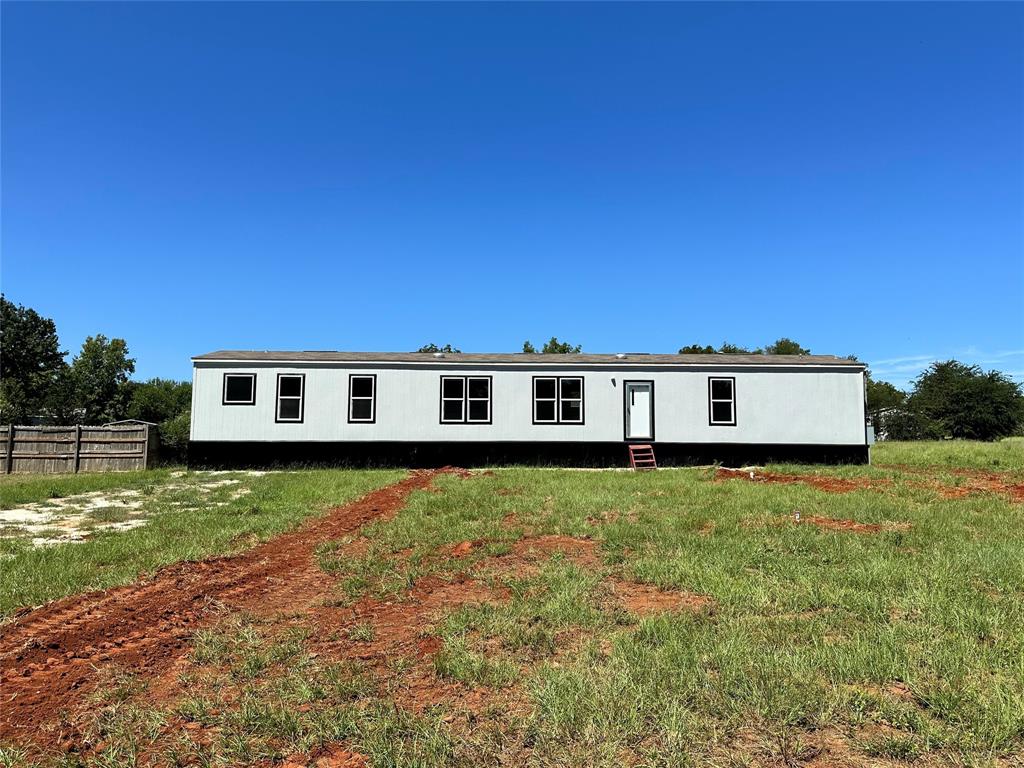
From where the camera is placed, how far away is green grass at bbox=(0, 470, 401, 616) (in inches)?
185

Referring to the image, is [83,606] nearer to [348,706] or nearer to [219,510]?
[348,706]

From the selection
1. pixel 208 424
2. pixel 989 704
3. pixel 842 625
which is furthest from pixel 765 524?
pixel 208 424

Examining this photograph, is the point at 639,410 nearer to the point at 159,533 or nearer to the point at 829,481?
the point at 829,481

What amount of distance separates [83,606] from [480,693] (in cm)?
306

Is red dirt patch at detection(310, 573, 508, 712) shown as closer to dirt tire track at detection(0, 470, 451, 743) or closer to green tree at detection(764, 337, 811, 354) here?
dirt tire track at detection(0, 470, 451, 743)

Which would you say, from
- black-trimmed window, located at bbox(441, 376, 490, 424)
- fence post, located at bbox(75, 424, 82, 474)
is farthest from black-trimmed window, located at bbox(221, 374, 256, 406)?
black-trimmed window, located at bbox(441, 376, 490, 424)

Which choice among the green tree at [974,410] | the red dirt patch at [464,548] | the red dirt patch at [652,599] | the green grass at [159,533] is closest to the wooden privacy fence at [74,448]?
the green grass at [159,533]

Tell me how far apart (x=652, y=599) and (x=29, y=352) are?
153ft

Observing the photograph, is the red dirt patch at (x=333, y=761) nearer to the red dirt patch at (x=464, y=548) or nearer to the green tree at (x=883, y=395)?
the red dirt patch at (x=464, y=548)

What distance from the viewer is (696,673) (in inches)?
113

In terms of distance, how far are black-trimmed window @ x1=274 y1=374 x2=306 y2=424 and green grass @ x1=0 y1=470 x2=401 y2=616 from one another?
415 cm

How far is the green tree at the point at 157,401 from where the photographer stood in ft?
102

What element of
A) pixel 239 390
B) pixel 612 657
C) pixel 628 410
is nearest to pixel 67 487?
pixel 239 390

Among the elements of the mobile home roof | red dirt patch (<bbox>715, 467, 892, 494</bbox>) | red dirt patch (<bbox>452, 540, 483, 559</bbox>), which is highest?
the mobile home roof
